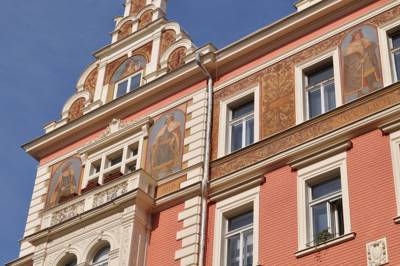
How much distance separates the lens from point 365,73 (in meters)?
22.4

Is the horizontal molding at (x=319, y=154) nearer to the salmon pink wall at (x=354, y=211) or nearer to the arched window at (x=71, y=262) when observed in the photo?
the salmon pink wall at (x=354, y=211)

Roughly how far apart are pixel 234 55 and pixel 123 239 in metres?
6.53

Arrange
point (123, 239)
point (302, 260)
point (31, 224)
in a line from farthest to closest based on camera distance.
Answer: point (31, 224), point (123, 239), point (302, 260)

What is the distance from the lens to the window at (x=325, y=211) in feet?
66.8

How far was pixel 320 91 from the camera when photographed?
77.6ft

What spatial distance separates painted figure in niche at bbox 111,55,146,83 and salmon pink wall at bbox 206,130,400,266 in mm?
8454

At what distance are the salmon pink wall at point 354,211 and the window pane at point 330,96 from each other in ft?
5.80

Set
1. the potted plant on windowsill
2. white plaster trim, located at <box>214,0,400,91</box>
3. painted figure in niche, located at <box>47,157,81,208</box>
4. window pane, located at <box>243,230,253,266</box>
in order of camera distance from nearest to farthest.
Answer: the potted plant on windowsill
window pane, located at <box>243,230,253,266</box>
white plaster trim, located at <box>214,0,400,91</box>
painted figure in niche, located at <box>47,157,81,208</box>

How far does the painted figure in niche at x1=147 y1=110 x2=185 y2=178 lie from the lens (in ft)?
82.4

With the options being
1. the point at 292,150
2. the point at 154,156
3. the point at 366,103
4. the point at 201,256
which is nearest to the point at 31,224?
the point at 154,156

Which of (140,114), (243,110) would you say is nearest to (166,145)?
(140,114)

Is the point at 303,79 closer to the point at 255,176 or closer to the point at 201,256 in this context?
the point at 255,176

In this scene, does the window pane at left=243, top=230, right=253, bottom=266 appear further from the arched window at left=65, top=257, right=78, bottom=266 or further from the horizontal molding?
the arched window at left=65, top=257, right=78, bottom=266

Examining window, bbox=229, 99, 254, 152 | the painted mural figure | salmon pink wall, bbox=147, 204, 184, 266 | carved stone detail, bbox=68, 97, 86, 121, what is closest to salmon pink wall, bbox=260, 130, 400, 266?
window, bbox=229, 99, 254, 152
